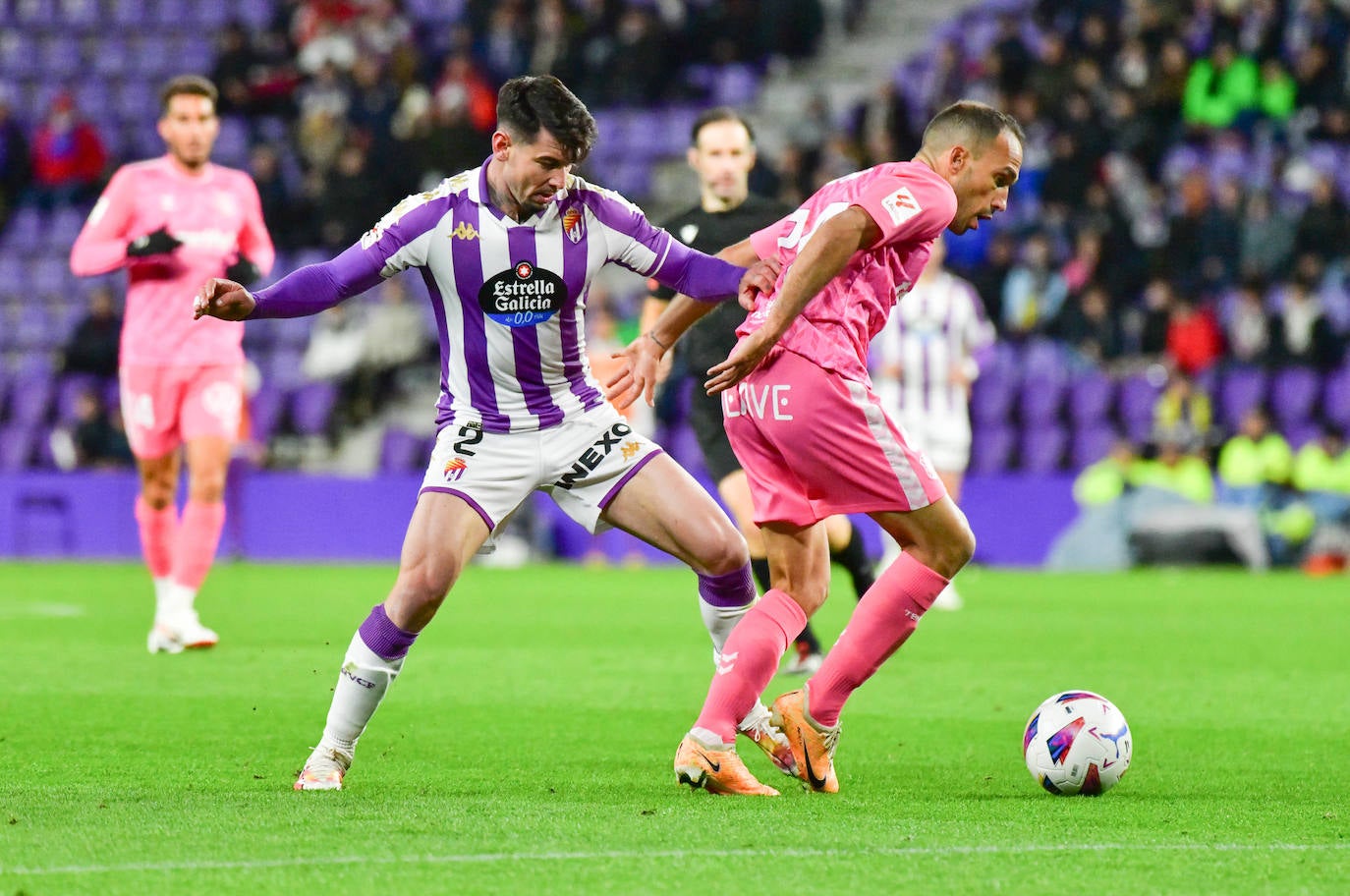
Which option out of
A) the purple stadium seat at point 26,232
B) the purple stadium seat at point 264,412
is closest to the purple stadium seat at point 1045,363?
the purple stadium seat at point 264,412

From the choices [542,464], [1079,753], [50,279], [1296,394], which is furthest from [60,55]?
[1079,753]

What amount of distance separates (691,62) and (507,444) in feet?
56.5

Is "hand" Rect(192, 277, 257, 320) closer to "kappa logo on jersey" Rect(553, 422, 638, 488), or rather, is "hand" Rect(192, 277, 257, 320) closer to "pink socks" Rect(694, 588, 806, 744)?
"kappa logo on jersey" Rect(553, 422, 638, 488)

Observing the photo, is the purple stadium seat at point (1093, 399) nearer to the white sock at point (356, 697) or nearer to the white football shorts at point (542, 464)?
the white football shorts at point (542, 464)

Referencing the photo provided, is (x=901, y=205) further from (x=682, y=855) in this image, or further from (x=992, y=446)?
(x=992, y=446)

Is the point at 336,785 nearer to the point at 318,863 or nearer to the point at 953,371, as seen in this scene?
the point at 318,863

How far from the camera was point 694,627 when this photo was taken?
36.7 feet

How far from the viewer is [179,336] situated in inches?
369

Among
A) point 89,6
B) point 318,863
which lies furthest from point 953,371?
point 89,6

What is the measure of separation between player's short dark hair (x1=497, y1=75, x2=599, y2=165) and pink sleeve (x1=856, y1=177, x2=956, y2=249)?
0.80 m

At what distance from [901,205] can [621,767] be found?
6.27 ft

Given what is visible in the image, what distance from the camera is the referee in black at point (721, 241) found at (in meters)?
8.45

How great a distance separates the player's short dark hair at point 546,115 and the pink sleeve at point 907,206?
80 centimetres

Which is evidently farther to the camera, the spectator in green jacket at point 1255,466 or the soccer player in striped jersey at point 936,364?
the spectator in green jacket at point 1255,466
